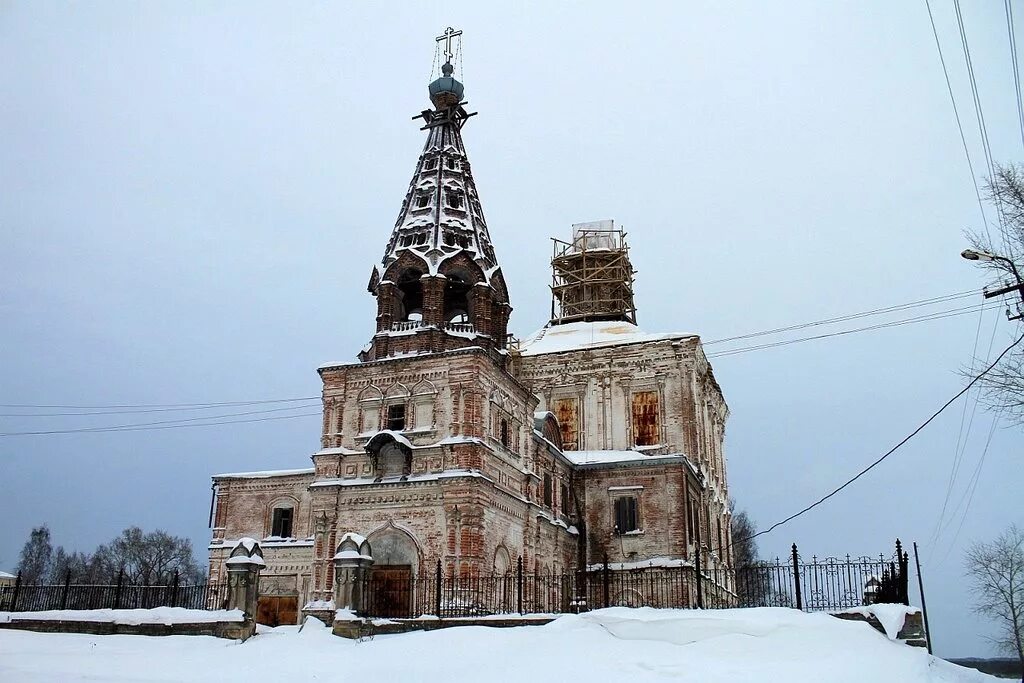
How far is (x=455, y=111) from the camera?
33625mm

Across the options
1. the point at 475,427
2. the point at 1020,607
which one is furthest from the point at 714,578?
the point at 475,427

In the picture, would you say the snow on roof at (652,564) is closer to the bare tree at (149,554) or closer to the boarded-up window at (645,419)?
the boarded-up window at (645,419)

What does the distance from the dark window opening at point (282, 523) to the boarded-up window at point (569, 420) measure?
1341 cm

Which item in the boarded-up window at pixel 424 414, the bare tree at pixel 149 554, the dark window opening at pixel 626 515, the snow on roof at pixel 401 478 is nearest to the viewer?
the snow on roof at pixel 401 478

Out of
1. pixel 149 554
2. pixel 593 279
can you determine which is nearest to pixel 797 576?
pixel 593 279

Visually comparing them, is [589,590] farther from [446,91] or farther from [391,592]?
[446,91]

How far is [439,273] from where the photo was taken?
92.4ft

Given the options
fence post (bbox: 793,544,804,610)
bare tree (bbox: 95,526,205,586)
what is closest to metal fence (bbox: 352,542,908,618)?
fence post (bbox: 793,544,804,610)

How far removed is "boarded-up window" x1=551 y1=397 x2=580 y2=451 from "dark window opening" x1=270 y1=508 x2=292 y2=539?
44.0 feet

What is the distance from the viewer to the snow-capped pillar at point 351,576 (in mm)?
18203

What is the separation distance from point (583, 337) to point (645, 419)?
6185 millimetres

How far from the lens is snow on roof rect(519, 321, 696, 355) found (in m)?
40.8

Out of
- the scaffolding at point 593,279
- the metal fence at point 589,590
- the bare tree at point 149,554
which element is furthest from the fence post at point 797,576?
the bare tree at point 149,554

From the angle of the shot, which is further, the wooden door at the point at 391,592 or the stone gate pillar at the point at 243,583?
the wooden door at the point at 391,592
